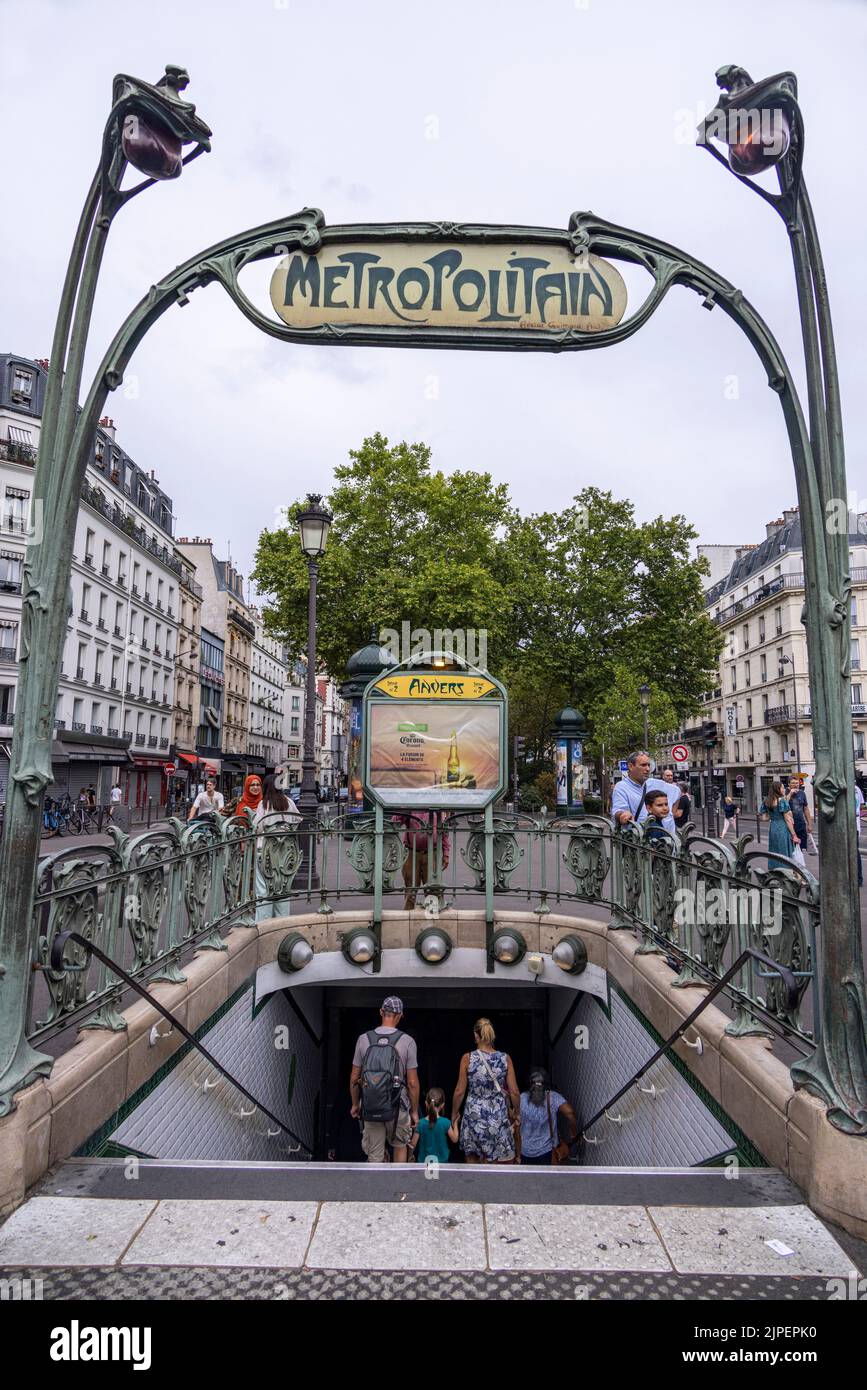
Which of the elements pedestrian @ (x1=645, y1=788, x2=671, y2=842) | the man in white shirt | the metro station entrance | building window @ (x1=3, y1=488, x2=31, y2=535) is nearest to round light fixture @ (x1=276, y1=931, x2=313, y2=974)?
the man in white shirt

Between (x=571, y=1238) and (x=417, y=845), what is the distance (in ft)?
20.5

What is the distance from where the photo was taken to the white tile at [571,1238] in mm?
2613

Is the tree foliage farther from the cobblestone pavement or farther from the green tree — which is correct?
the cobblestone pavement

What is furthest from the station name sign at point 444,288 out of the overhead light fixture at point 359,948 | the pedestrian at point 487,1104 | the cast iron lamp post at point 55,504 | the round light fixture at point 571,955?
the overhead light fixture at point 359,948

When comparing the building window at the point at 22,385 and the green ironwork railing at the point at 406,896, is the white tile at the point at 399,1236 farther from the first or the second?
the building window at the point at 22,385

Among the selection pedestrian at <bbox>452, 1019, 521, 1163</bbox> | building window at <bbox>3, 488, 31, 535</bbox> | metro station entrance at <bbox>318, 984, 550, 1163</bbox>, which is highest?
building window at <bbox>3, 488, 31, 535</bbox>

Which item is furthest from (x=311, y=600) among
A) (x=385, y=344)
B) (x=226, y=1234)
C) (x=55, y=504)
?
(x=226, y=1234)

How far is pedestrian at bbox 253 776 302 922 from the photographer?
801cm

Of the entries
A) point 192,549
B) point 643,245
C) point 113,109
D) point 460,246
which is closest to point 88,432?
point 113,109

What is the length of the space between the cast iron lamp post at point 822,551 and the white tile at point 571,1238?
3.03 ft

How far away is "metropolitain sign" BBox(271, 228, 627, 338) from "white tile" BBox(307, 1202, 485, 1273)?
3.75 meters
